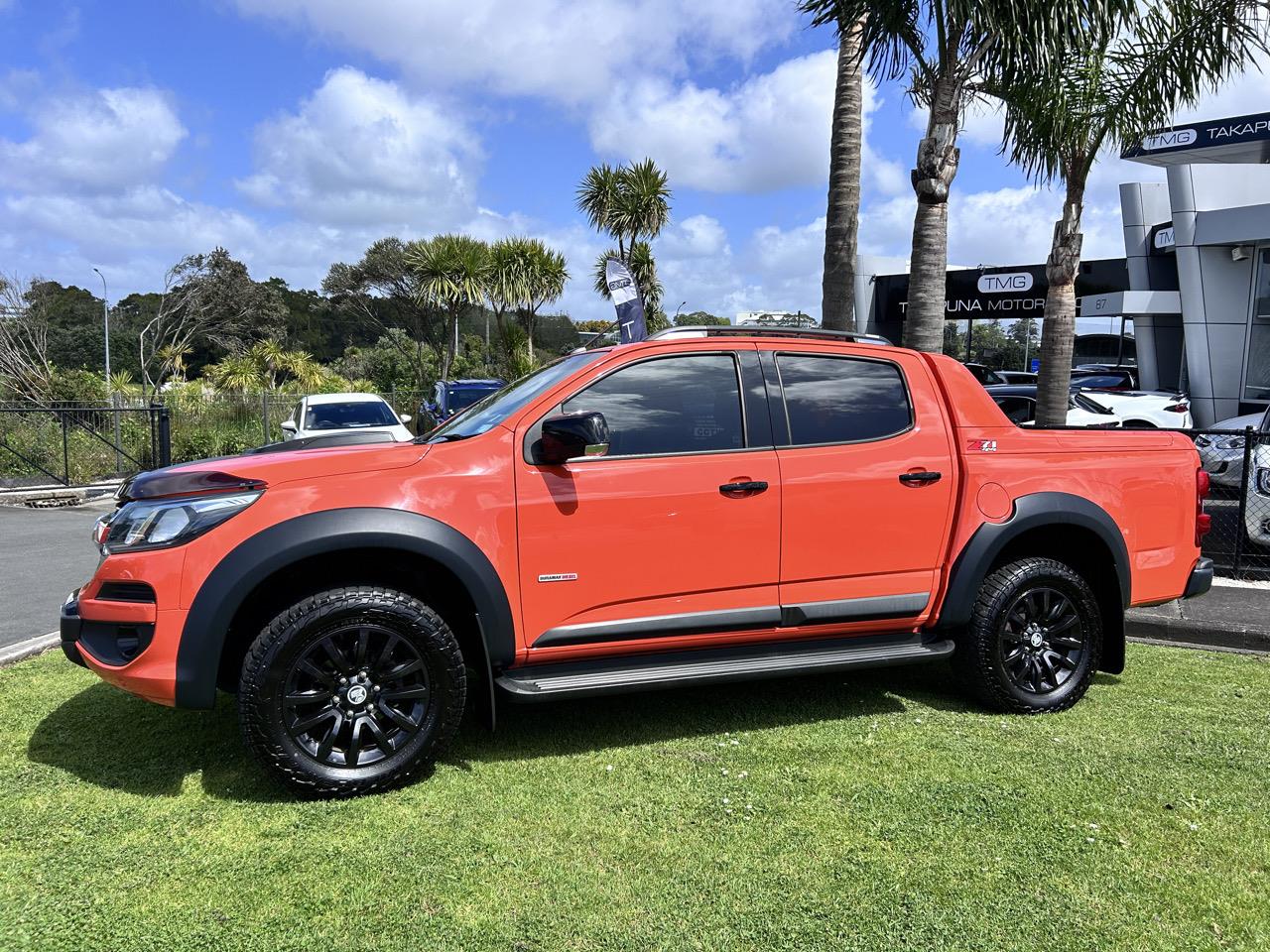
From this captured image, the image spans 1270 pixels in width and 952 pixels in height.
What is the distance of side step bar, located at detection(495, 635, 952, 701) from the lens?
3666 millimetres

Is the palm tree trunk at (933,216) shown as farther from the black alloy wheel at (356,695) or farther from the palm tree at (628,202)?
the palm tree at (628,202)

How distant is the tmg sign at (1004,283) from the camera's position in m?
29.5

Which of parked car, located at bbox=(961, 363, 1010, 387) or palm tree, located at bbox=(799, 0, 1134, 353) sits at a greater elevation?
palm tree, located at bbox=(799, 0, 1134, 353)

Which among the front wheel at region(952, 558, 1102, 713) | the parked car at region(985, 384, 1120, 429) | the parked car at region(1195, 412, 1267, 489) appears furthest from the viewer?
the parked car at region(985, 384, 1120, 429)

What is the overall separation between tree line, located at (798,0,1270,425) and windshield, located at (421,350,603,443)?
16.0 ft

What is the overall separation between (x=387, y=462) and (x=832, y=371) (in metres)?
2.13

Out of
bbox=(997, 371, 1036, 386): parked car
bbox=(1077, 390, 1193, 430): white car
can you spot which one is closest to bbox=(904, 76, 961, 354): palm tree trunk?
bbox=(1077, 390, 1193, 430): white car

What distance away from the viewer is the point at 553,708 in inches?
183

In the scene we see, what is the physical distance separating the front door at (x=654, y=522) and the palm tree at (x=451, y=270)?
28242 millimetres

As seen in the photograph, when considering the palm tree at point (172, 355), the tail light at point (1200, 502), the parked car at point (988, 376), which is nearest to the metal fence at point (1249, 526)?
the tail light at point (1200, 502)

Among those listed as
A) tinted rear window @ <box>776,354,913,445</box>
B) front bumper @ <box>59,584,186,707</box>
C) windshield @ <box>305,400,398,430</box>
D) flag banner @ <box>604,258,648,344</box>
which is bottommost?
front bumper @ <box>59,584,186,707</box>

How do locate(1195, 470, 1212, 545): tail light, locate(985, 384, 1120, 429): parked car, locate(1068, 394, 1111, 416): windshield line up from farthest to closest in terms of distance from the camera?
1. locate(1068, 394, 1111, 416): windshield
2. locate(985, 384, 1120, 429): parked car
3. locate(1195, 470, 1212, 545): tail light

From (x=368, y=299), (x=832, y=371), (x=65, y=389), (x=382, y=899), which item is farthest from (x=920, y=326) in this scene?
(x=368, y=299)

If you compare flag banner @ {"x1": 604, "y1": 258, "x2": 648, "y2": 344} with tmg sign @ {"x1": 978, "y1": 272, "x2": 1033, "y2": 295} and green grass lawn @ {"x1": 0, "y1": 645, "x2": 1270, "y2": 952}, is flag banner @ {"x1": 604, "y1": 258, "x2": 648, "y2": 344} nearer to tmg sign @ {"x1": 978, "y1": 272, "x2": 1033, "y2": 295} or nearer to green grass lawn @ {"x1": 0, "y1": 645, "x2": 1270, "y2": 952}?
green grass lawn @ {"x1": 0, "y1": 645, "x2": 1270, "y2": 952}
